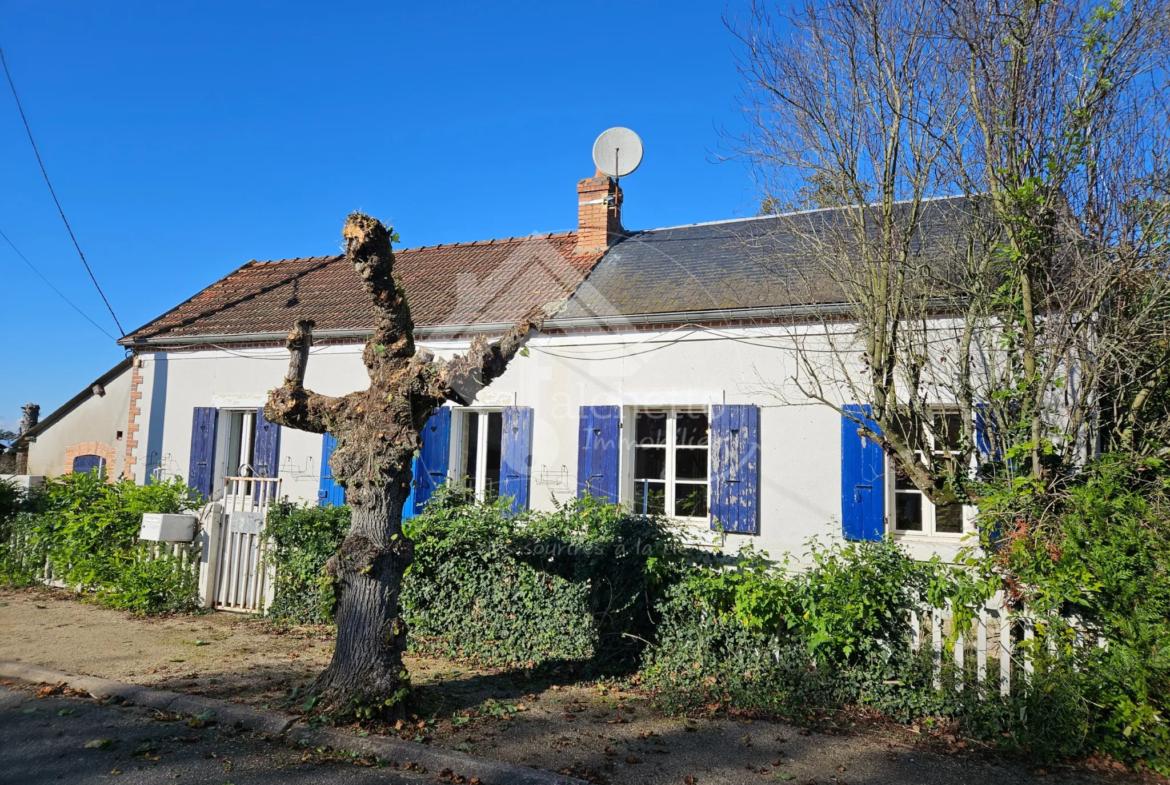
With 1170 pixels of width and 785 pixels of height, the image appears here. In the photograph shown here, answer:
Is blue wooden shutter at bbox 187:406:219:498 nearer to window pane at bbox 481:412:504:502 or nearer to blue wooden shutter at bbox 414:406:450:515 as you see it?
blue wooden shutter at bbox 414:406:450:515

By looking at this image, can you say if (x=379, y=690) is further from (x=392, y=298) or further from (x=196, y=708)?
(x=392, y=298)

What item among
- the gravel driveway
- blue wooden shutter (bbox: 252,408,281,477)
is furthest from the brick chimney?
the gravel driveway

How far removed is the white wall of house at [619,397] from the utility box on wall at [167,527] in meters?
1.54

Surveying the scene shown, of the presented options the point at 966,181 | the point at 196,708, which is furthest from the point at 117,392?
the point at 966,181

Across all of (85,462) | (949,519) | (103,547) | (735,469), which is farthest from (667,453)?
(85,462)

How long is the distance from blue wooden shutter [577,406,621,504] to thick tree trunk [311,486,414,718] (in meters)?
3.89

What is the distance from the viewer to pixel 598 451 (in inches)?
349

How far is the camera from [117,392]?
1523cm

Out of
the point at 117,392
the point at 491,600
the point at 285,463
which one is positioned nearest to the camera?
the point at 491,600

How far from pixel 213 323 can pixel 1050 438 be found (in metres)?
11.5

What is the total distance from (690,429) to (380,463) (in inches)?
179

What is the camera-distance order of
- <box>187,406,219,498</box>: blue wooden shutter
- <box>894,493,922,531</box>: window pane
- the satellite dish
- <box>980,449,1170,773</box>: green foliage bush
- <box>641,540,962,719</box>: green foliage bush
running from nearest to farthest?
<box>980,449,1170,773</box>: green foliage bush → <box>641,540,962,719</box>: green foliage bush → <box>894,493,922,531</box>: window pane → <box>187,406,219,498</box>: blue wooden shutter → the satellite dish

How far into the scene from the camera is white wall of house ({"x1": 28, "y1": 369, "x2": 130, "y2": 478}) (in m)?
15.2

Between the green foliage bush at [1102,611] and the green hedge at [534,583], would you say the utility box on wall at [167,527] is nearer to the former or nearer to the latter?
the green hedge at [534,583]
